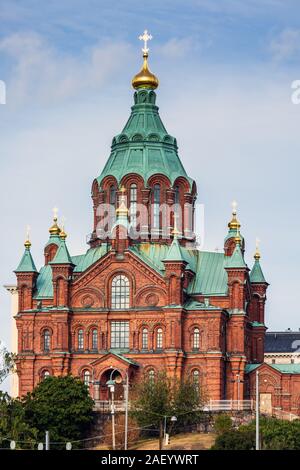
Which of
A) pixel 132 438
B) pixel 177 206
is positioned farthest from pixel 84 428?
pixel 177 206

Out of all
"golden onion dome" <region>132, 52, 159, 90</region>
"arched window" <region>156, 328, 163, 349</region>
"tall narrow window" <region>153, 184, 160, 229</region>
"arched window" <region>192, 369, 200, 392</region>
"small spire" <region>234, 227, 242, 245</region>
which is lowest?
"arched window" <region>192, 369, 200, 392</region>

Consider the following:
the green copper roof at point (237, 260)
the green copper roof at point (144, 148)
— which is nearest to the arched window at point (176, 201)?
the green copper roof at point (144, 148)

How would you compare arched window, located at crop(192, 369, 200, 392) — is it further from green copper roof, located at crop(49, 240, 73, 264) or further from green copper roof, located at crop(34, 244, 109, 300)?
green copper roof, located at crop(49, 240, 73, 264)

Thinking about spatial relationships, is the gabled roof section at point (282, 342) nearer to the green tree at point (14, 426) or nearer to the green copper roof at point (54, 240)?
the green copper roof at point (54, 240)

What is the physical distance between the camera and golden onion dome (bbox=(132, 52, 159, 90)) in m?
112

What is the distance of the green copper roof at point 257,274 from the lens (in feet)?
367

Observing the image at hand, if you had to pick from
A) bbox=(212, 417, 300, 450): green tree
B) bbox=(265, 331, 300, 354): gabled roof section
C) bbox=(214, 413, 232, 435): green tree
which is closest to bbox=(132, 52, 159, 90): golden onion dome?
bbox=(214, 413, 232, 435): green tree

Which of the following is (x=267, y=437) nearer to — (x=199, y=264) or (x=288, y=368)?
(x=288, y=368)

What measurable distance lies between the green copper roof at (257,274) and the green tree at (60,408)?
58.7 feet

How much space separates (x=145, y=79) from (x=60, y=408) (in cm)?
2635

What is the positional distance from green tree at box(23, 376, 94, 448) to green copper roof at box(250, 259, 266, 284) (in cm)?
1790

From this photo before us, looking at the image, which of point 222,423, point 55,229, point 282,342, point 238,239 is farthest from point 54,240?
point 282,342

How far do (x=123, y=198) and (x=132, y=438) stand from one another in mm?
19296

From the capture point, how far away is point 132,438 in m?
94.1
